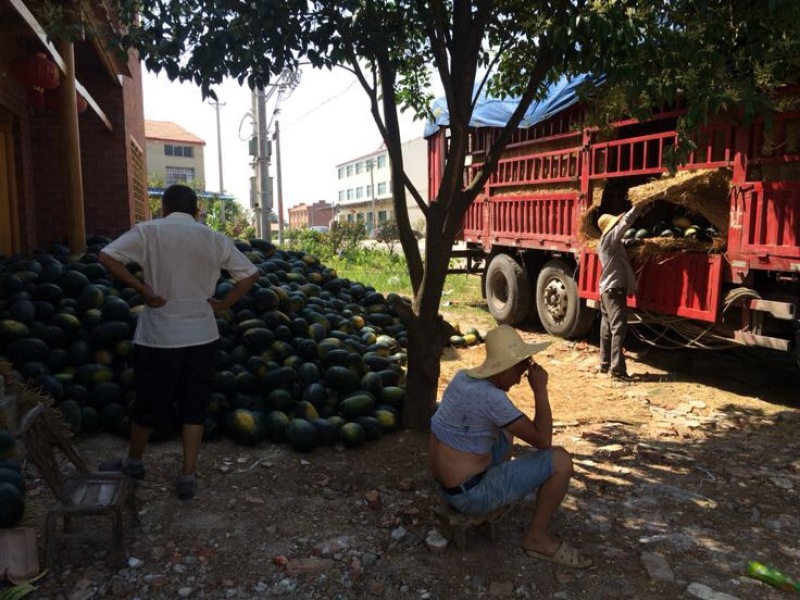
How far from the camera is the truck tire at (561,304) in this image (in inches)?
358

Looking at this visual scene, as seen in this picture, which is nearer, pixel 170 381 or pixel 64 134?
pixel 170 381

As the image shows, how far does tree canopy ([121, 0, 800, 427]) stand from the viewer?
3.90 m

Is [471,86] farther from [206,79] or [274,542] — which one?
[274,542]

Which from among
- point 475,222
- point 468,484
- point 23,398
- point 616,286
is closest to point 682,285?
point 616,286

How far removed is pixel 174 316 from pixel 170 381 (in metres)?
0.40

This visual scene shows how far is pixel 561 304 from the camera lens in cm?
943

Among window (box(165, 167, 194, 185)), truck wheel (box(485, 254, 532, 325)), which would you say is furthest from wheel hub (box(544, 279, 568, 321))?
window (box(165, 167, 194, 185))

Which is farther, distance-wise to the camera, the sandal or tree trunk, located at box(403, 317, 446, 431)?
tree trunk, located at box(403, 317, 446, 431)

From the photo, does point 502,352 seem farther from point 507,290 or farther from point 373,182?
point 373,182

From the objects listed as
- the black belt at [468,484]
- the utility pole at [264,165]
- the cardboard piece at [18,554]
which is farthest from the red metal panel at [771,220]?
the utility pole at [264,165]

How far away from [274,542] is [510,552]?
49.4 inches

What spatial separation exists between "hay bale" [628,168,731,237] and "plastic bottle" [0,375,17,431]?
5.83 meters

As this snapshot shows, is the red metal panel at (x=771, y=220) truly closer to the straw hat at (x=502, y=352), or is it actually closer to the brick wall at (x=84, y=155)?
the straw hat at (x=502, y=352)

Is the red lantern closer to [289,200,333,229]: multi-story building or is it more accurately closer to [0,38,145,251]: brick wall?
[0,38,145,251]: brick wall
